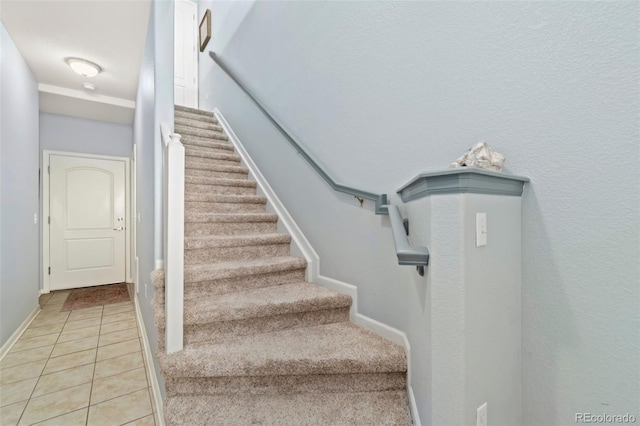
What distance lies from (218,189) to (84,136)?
11.4 ft

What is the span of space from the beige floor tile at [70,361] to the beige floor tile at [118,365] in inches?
5.7

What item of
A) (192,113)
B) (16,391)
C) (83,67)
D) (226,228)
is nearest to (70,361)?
(16,391)

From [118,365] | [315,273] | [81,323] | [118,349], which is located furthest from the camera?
[81,323]

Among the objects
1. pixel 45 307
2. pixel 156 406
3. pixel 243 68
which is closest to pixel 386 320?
pixel 156 406

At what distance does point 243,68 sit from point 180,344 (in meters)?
2.94

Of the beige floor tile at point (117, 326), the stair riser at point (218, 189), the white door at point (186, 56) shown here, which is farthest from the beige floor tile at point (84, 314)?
the white door at point (186, 56)

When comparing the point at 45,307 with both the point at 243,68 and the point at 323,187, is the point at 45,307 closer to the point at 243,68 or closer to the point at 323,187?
the point at 243,68

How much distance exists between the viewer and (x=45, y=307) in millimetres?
3637

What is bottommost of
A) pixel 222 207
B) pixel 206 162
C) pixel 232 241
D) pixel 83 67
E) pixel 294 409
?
pixel 294 409

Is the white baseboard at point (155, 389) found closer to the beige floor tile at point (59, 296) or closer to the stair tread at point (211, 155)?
the stair tread at point (211, 155)

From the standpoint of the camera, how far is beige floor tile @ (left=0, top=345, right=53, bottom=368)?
2288mm

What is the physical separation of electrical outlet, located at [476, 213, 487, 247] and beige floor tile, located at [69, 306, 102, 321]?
404 centimetres

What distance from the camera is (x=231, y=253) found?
209 centimetres

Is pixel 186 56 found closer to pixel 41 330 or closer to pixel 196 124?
pixel 196 124
